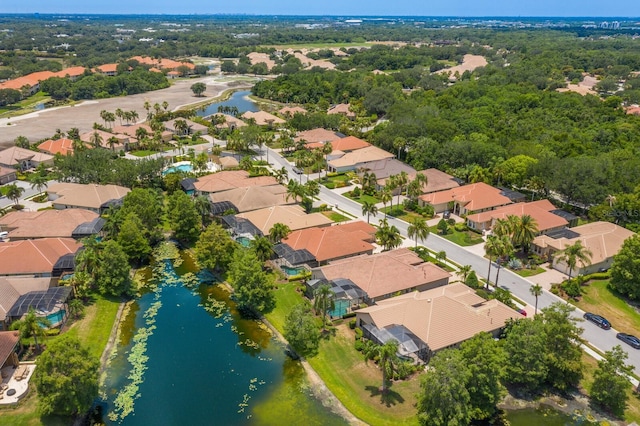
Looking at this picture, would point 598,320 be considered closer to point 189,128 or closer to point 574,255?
point 574,255

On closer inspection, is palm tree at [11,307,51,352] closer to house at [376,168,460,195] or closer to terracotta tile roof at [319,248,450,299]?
terracotta tile roof at [319,248,450,299]

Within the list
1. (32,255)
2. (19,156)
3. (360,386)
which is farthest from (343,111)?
(360,386)

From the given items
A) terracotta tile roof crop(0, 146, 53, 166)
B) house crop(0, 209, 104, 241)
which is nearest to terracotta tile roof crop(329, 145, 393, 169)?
house crop(0, 209, 104, 241)

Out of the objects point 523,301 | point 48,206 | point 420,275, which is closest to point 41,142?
point 48,206

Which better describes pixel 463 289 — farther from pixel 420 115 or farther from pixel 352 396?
pixel 420 115

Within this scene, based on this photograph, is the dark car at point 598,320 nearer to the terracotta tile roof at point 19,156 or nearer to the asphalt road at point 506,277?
the asphalt road at point 506,277

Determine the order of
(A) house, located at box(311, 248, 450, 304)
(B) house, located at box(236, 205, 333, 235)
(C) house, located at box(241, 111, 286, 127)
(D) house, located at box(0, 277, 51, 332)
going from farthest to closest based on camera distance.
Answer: (C) house, located at box(241, 111, 286, 127) < (B) house, located at box(236, 205, 333, 235) < (A) house, located at box(311, 248, 450, 304) < (D) house, located at box(0, 277, 51, 332)
